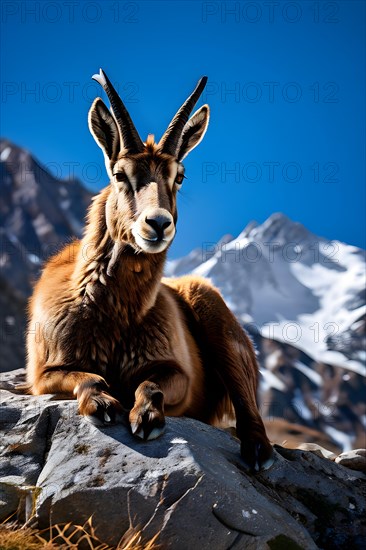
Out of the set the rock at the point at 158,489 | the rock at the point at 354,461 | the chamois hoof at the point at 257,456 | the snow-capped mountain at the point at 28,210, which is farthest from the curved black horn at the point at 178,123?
the snow-capped mountain at the point at 28,210

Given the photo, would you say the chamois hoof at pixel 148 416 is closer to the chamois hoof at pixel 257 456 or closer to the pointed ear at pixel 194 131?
the chamois hoof at pixel 257 456

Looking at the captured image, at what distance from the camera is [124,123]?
7891mm

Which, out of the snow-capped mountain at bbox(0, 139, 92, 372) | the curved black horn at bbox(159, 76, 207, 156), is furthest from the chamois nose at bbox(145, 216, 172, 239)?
the snow-capped mountain at bbox(0, 139, 92, 372)

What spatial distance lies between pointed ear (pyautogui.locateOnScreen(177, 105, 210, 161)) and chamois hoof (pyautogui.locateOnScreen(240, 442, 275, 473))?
3.82 m

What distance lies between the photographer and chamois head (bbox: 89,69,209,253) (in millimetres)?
7168

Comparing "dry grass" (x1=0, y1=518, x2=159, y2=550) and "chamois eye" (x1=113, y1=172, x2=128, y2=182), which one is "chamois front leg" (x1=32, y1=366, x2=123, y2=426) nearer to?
"dry grass" (x1=0, y1=518, x2=159, y2=550)

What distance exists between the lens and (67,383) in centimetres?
700

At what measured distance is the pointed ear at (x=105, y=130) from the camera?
8148 millimetres

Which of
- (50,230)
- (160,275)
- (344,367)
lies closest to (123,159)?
(160,275)

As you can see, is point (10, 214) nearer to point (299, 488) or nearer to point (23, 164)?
point (23, 164)

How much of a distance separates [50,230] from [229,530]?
316ft

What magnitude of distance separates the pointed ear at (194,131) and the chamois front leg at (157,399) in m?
2.91

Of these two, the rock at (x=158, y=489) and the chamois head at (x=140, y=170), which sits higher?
the chamois head at (x=140, y=170)

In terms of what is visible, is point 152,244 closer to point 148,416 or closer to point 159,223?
point 159,223
